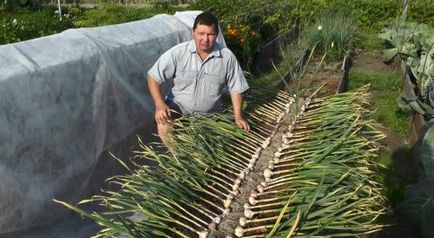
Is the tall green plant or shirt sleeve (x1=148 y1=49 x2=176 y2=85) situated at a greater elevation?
shirt sleeve (x1=148 y1=49 x2=176 y2=85)

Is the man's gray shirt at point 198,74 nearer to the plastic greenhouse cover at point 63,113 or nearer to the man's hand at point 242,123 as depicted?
the man's hand at point 242,123

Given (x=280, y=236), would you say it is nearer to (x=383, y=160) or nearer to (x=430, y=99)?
(x=383, y=160)

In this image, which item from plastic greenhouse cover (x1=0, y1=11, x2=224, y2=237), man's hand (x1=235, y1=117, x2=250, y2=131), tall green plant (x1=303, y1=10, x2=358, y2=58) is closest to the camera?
plastic greenhouse cover (x1=0, y1=11, x2=224, y2=237)

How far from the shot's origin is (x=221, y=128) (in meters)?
3.00

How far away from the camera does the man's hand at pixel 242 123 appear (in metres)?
3.14

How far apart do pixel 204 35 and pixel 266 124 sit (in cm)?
76

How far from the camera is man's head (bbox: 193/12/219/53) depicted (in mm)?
3332

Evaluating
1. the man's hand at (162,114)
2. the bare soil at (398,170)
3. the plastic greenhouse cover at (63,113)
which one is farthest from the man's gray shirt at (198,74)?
the bare soil at (398,170)

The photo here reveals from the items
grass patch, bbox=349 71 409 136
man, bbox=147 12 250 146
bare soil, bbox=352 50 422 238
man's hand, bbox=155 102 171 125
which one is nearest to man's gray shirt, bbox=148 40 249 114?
man, bbox=147 12 250 146

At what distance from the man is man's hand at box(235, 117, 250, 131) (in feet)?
0.51

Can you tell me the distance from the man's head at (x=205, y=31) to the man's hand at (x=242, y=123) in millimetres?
591

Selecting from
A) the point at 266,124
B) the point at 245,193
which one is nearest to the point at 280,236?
the point at 245,193

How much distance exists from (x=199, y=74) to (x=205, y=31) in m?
0.37

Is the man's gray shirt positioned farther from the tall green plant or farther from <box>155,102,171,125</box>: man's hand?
the tall green plant
